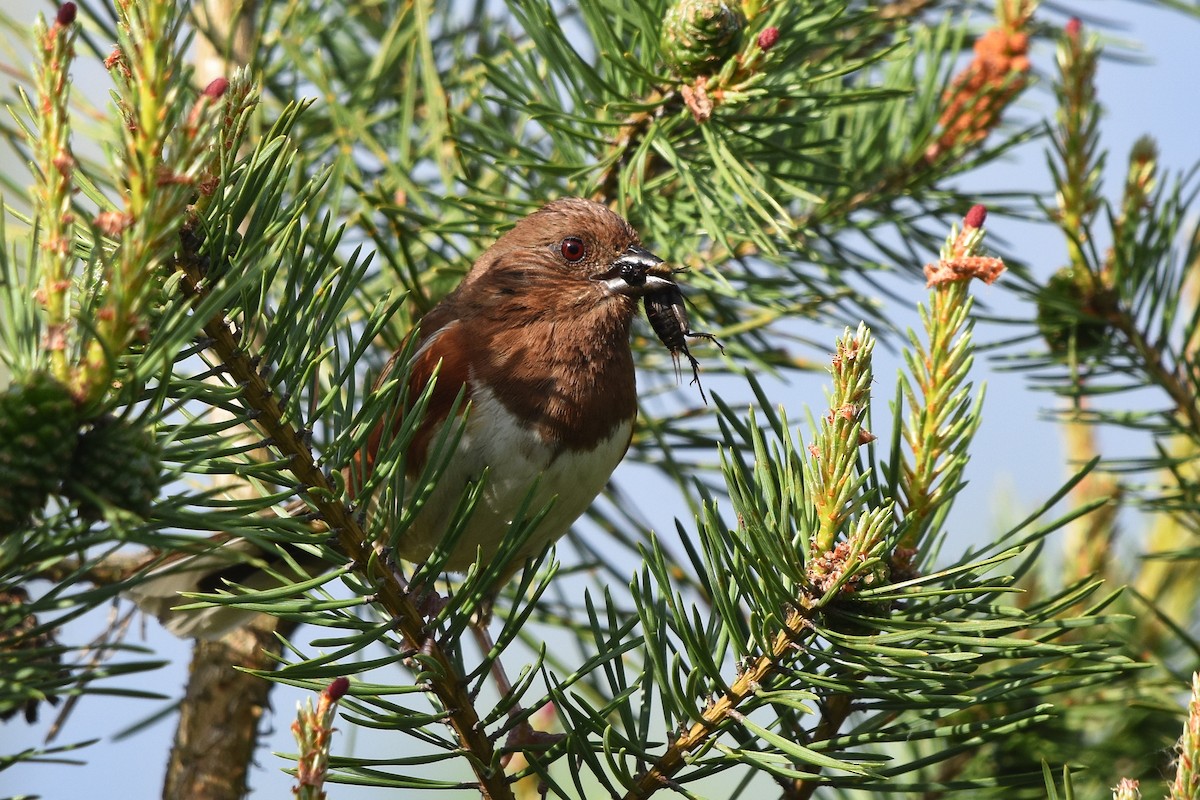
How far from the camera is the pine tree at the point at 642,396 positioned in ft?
3.55

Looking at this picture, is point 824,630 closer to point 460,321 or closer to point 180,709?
point 460,321

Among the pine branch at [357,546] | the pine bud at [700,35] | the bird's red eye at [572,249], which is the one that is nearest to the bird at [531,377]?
the bird's red eye at [572,249]

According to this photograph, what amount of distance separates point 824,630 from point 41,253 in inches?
39.0

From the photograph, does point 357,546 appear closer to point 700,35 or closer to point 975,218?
point 975,218

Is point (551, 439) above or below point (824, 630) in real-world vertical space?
above

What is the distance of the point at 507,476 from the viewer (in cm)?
244

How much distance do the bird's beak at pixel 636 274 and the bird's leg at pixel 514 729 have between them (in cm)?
80

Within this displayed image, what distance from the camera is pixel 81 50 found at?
279 centimetres

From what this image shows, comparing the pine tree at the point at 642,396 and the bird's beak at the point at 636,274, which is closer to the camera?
the pine tree at the point at 642,396

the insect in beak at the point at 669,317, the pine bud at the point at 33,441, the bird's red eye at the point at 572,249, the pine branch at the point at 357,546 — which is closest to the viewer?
the pine bud at the point at 33,441

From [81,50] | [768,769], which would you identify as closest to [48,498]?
[768,769]

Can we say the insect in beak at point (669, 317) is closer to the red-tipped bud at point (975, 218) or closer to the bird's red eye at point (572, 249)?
the bird's red eye at point (572, 249)

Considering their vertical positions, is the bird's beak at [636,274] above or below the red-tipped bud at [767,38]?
above

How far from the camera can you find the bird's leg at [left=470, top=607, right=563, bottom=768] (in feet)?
5.34
